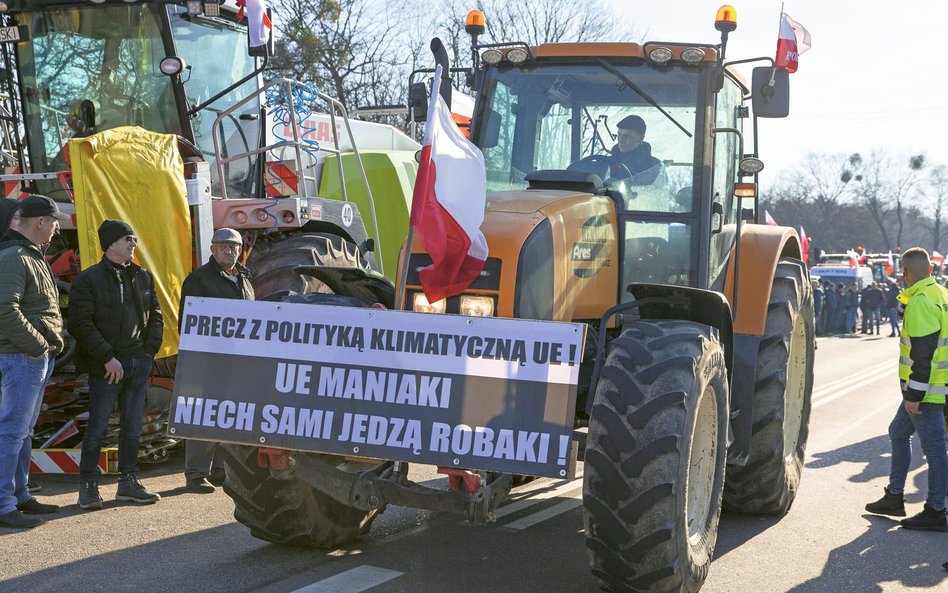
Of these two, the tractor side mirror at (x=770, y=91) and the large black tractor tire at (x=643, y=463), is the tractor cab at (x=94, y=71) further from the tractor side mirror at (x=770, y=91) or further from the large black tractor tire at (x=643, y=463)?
the large black tractor tire at (x=643, y=463)

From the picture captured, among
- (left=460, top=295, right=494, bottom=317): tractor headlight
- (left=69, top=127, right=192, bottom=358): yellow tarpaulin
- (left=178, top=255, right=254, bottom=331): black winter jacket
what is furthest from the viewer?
(left=69, top=127, right=192, bottom=358): yellow tarpaulin

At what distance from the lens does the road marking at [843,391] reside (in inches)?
593

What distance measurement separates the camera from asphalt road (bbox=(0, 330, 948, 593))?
5.47 m

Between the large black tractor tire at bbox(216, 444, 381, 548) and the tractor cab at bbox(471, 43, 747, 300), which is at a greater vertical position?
the tractor cab at bbox(471, 43, 747, 300)

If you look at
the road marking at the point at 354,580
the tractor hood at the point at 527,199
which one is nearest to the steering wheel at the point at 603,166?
the tractor hood at the point at 527,199

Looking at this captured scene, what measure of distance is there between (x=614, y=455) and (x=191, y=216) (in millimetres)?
4999

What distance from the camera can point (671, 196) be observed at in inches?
247

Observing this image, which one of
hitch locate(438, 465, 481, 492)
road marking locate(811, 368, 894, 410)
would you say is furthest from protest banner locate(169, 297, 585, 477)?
road marking locate(811, 368, 894, 410)

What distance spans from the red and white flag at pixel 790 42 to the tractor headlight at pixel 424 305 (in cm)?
261

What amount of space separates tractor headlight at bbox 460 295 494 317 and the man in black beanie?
3012 mm

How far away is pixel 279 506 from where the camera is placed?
5758mm

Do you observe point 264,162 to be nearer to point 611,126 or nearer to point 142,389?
point 142,389

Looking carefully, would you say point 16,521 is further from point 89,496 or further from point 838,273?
point 838,273

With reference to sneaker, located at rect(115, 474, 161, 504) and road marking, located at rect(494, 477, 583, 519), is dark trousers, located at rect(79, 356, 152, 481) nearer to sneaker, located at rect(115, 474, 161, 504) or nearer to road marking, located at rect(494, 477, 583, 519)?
sneaker, located at rect(115, 474, 161, 504)
